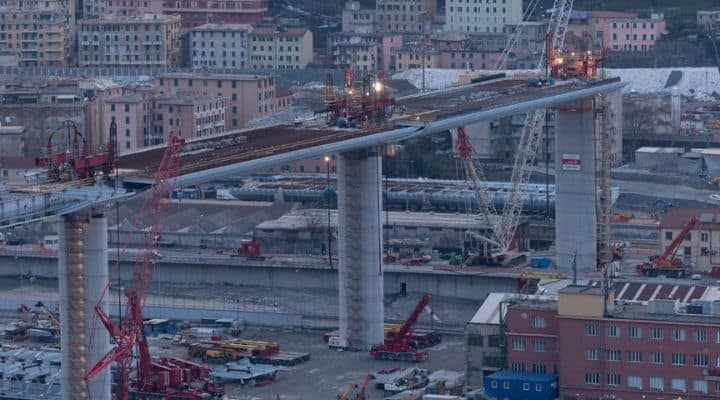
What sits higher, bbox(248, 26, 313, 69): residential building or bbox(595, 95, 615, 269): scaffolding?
bbox(248, 26, 313, 69): residential building

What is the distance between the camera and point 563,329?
20.8 m

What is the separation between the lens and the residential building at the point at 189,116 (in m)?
36.7

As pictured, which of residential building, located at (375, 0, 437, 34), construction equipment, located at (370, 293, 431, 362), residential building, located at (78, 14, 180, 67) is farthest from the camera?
residential building, located at (375, 0, 437, 34)

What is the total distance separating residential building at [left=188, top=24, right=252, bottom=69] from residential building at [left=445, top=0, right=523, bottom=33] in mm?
3512

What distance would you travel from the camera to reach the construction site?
20.8 meters

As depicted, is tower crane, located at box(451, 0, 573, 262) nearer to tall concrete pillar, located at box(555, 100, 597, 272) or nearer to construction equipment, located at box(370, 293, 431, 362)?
tall concrete pillar, located at box(555, 100, 597, 272)

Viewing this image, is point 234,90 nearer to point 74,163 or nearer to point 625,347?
point 74,163

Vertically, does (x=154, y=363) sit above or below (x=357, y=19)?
below

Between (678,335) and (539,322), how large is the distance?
1.17m

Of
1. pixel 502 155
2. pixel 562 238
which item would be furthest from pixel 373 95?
pixel 502 155

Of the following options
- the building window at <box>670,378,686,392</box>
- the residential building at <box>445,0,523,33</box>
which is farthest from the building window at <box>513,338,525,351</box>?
the residential building at <box>445,0,523,33</box>

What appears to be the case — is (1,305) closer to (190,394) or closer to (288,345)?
(288,345)

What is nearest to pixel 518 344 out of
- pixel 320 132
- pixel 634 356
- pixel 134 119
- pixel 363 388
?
pixel 634 356

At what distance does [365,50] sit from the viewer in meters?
44.3
